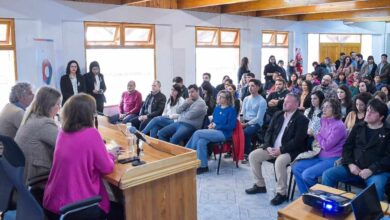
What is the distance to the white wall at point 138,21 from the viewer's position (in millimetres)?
5922

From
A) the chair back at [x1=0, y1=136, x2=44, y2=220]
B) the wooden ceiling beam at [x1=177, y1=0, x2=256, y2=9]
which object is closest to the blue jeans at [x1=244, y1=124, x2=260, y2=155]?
the wooden ceiling beam at [x1=177, y1=0, x2=256, y2=9]

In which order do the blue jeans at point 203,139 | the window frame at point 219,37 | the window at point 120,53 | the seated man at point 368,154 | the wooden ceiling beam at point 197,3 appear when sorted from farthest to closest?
the window frame at point 219,37 → the wooden ceiling beam at point 197,3 → the window at point 120,53 → the blue jeans at point 203,139 → the seated man at point 368,154

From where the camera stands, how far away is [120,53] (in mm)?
7473

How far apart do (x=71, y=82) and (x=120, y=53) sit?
149 cm

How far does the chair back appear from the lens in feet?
6.27

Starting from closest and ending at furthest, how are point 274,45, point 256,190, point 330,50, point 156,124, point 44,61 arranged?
point 256,190 → point 156,124 → point 44,61 → point 274,45 → point 330,50

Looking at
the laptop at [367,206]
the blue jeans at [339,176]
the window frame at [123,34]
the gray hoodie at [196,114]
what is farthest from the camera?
the window frame at [123,34]

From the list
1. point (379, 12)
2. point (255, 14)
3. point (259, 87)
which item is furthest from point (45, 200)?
point (379, 12)

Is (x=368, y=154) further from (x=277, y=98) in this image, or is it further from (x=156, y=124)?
(x=156, y=124)

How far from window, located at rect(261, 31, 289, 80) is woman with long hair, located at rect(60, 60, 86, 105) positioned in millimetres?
5621

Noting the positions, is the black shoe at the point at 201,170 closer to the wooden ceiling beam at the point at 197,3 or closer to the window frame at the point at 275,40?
the wooden ceiling beam at the point at 197,3

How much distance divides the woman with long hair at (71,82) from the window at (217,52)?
3168 millimetres

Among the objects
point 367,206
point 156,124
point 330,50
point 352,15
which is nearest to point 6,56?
point 156,124

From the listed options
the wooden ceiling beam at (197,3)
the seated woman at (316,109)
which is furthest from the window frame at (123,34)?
the seated woman at (316,109)
